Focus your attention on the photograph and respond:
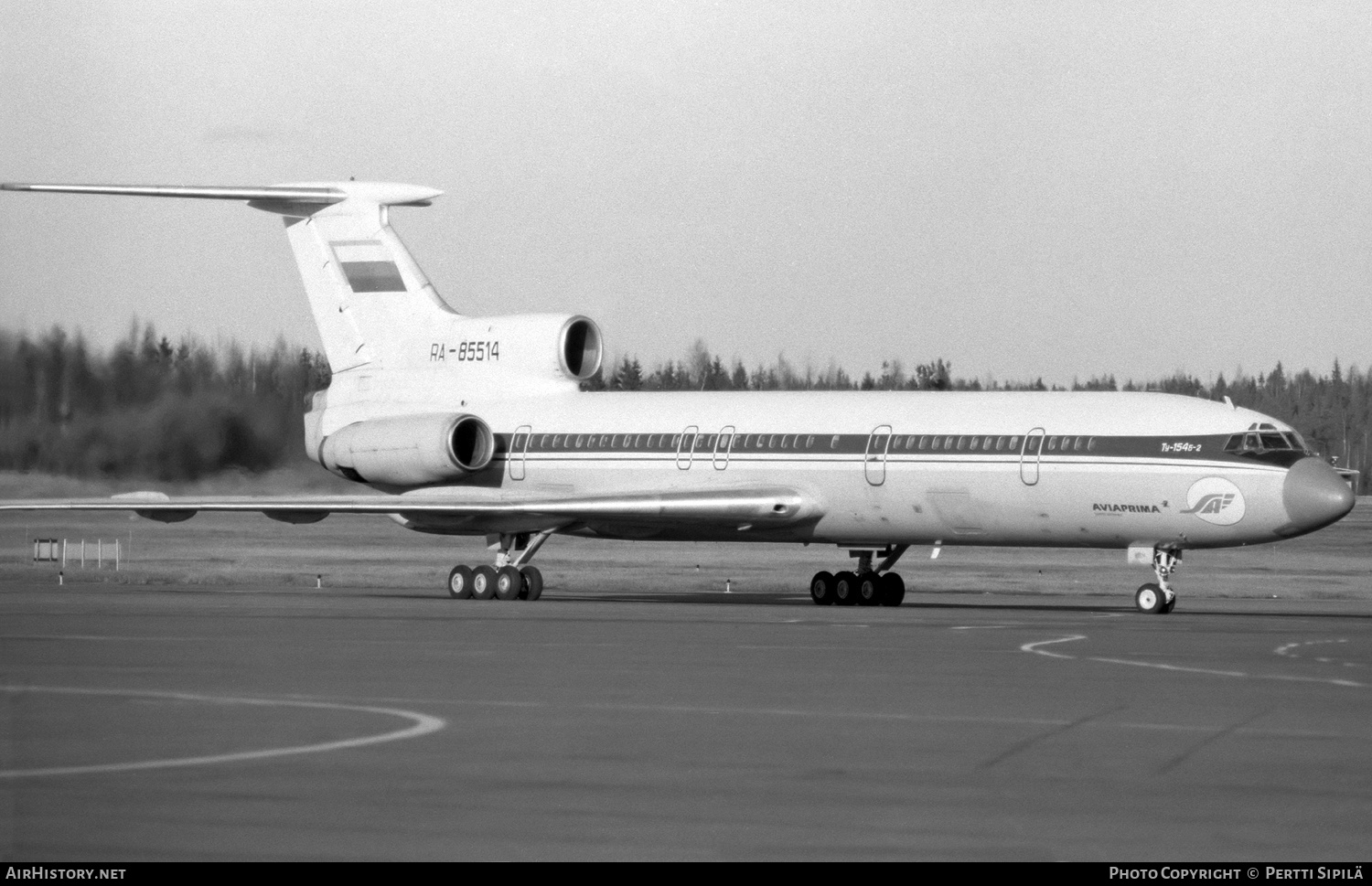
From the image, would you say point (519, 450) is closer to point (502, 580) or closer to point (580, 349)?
point (580, 349)

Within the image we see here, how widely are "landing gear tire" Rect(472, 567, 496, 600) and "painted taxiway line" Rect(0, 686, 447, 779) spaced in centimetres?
1986

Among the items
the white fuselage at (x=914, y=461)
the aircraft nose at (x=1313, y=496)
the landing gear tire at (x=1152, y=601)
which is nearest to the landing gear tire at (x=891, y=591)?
the white fuselage at (x=914, y=461)

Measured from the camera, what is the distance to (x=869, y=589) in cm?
3778

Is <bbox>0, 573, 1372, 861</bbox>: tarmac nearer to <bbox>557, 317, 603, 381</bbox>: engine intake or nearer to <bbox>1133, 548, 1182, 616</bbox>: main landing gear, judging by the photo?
<bbox>1133, 548, 1182, 616</bbox>: main landing gear

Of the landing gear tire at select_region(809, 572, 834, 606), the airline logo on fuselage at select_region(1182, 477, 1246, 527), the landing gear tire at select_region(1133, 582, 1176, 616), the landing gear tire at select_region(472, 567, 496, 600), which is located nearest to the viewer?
the airline logo on fuselage at select_region(1182, 477, 1246, 527)

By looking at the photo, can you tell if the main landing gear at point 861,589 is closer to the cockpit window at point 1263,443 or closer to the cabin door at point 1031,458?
the cabin door at point 1031,458

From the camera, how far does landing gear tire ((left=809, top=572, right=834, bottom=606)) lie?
37.8 metres

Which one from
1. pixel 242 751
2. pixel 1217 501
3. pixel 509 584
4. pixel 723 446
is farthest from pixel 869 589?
pixel 242 751

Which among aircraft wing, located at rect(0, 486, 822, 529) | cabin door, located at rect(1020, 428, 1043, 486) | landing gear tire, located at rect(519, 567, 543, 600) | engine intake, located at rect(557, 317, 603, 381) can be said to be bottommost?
landing gear tire, located at rect(519, 567, 543, 600)

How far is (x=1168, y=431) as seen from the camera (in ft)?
108

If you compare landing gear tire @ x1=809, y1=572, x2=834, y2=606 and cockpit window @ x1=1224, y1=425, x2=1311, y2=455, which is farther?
landing gear tire @ x1=809, y1=572, x2=834, y2=606

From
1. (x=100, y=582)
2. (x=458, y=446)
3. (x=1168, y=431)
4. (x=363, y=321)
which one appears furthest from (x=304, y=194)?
(x=1168, y=431)

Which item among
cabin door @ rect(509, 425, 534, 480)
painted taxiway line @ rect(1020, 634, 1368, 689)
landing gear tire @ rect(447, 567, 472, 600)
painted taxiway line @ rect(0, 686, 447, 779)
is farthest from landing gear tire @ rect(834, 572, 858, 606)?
painted taxiway line @ rect(0, 686, 447, 779)

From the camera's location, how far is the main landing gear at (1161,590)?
32.2m
